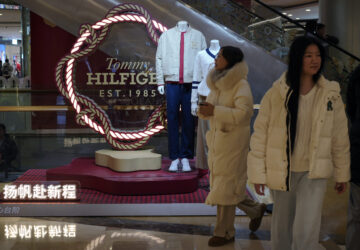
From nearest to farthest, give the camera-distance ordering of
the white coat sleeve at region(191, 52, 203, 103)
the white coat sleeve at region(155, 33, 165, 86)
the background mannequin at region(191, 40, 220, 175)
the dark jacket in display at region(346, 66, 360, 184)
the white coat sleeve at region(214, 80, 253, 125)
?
the dark jacket in display at region(346, 66, 360, 184) < the white coat sleeve at region(214, 80, 253, 125) < the background mannequin at region(191, 40, 220, 175) < the white coat sleeve at region(191, 52, 203, 103) < the white coat sleeve at region(155, 33, 165, 86)

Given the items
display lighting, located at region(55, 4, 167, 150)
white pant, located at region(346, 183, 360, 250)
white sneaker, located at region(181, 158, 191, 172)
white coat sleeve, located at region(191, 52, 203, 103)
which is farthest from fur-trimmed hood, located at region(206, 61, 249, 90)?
display lighting, located at region(55, 4, 167, 150)

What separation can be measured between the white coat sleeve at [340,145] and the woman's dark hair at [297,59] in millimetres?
262

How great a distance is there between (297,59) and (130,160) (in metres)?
3.01

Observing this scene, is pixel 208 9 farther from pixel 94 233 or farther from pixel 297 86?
pixel 297 86

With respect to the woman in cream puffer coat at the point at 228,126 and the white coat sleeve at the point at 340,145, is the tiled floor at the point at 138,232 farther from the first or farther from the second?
the white coat sleeve at the point at 340,145

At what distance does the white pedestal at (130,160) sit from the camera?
5.83 meters

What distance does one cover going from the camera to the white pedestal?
19.1 feet

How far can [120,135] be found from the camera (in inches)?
245

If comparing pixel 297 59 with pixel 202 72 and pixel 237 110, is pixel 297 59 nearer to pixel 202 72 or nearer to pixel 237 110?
pixel 237 110

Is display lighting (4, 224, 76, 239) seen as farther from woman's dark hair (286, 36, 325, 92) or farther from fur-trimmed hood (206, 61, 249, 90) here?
woman's dark hair (286, 36, 325, 92)

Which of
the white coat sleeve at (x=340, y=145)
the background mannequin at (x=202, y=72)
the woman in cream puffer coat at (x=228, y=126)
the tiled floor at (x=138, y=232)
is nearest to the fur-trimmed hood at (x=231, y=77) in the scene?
the woman in cream puffer coat at (x=228, y=126)

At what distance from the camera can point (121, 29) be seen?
6250 mm

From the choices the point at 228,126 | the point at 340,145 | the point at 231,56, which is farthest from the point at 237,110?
the point at 340,145

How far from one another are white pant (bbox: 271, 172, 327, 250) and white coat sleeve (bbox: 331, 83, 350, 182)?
0.12 metres
